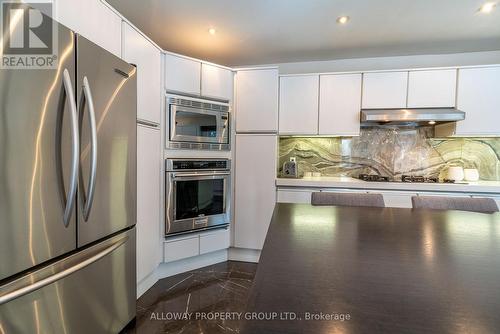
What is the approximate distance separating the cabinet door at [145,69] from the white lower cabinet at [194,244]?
45.9 inches

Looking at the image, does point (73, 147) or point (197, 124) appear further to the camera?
point (197, 124)

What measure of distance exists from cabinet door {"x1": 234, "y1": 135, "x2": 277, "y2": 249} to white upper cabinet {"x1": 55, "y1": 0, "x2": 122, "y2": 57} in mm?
1483

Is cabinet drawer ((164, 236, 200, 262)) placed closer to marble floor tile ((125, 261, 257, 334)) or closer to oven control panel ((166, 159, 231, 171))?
marble floor tile ((125, 261, 257, 334))

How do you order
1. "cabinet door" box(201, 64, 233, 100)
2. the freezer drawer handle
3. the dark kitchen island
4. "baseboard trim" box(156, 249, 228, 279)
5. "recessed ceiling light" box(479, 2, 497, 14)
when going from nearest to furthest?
the dark kitchen island < the freezer drawer handle < "recessed ceiling light" box(479, 2, 497, 14) < "baseboard trim" box(156, 249, 228, 279) < "cabinet door" box(201, 64, 233, 100)

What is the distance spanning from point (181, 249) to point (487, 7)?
11.5ft

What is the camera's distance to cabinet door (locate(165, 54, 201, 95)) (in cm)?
228

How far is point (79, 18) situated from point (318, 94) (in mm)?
2384

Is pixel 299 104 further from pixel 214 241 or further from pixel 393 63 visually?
pixel 214 241

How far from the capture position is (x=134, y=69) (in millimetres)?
1583

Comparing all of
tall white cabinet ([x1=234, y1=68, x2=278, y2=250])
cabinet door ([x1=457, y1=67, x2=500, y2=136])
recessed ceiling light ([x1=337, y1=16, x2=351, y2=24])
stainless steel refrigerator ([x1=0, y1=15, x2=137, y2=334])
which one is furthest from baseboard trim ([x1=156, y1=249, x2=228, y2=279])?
cabinet door ([x1=457, y1=67, x2=500, y2=136])

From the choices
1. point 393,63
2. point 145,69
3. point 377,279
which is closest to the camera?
point 377,279

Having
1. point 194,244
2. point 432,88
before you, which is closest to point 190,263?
point 194,244

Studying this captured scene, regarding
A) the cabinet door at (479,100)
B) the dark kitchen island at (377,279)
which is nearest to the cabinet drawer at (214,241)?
the dark kitchen island at (377,279)

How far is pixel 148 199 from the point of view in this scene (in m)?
2.07
